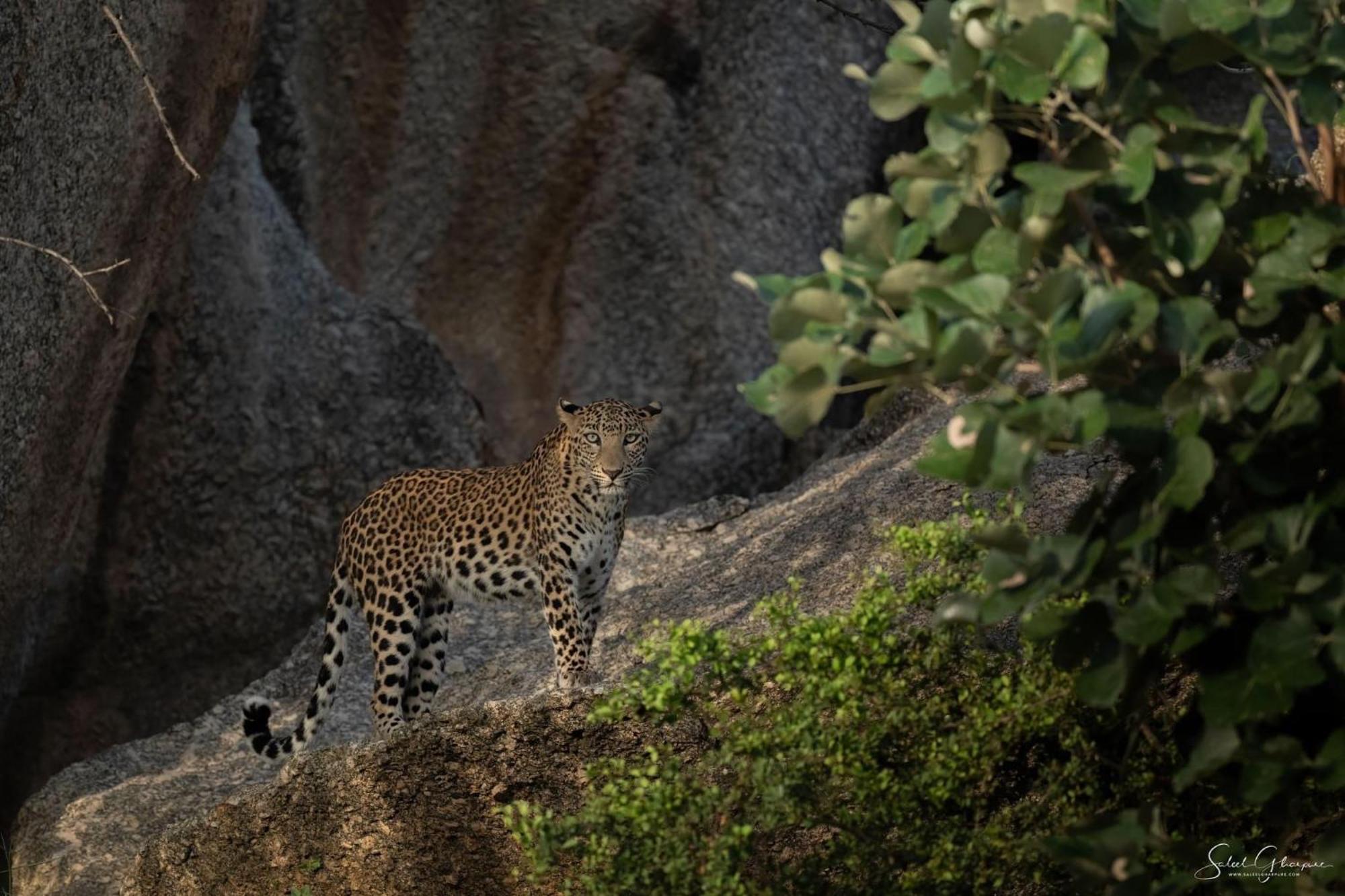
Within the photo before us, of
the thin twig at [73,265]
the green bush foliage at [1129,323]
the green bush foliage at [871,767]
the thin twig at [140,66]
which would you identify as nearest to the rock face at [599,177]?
the thin twig at [140,66]

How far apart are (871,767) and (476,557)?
388 cm

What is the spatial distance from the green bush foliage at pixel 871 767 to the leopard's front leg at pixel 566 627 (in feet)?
7.87

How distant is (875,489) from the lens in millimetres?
9391

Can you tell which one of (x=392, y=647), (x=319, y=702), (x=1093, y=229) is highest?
(x=1093, y=229)

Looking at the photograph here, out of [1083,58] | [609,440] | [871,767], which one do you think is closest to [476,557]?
[609,440]

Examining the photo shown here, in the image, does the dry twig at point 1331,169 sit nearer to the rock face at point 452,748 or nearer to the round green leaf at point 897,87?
the round green leaf at point 897,87

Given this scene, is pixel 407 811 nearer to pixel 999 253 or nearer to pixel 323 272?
pixel 999 253

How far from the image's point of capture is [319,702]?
927 cm

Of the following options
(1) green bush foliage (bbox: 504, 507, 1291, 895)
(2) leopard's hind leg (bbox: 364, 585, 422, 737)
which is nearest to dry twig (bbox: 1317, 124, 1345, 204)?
(1) green bush foliage (bbox: 504, 507, 1291, 895)

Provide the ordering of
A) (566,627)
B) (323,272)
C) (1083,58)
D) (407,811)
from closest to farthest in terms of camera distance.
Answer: (1083,58) < (407,811) < (566,627) < (323,272)

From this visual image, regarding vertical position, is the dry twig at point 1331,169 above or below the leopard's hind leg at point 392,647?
above

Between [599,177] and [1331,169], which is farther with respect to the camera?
[599,177]

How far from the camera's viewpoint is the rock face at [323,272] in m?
8.70

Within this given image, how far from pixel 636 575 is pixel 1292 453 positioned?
6.58 meters
